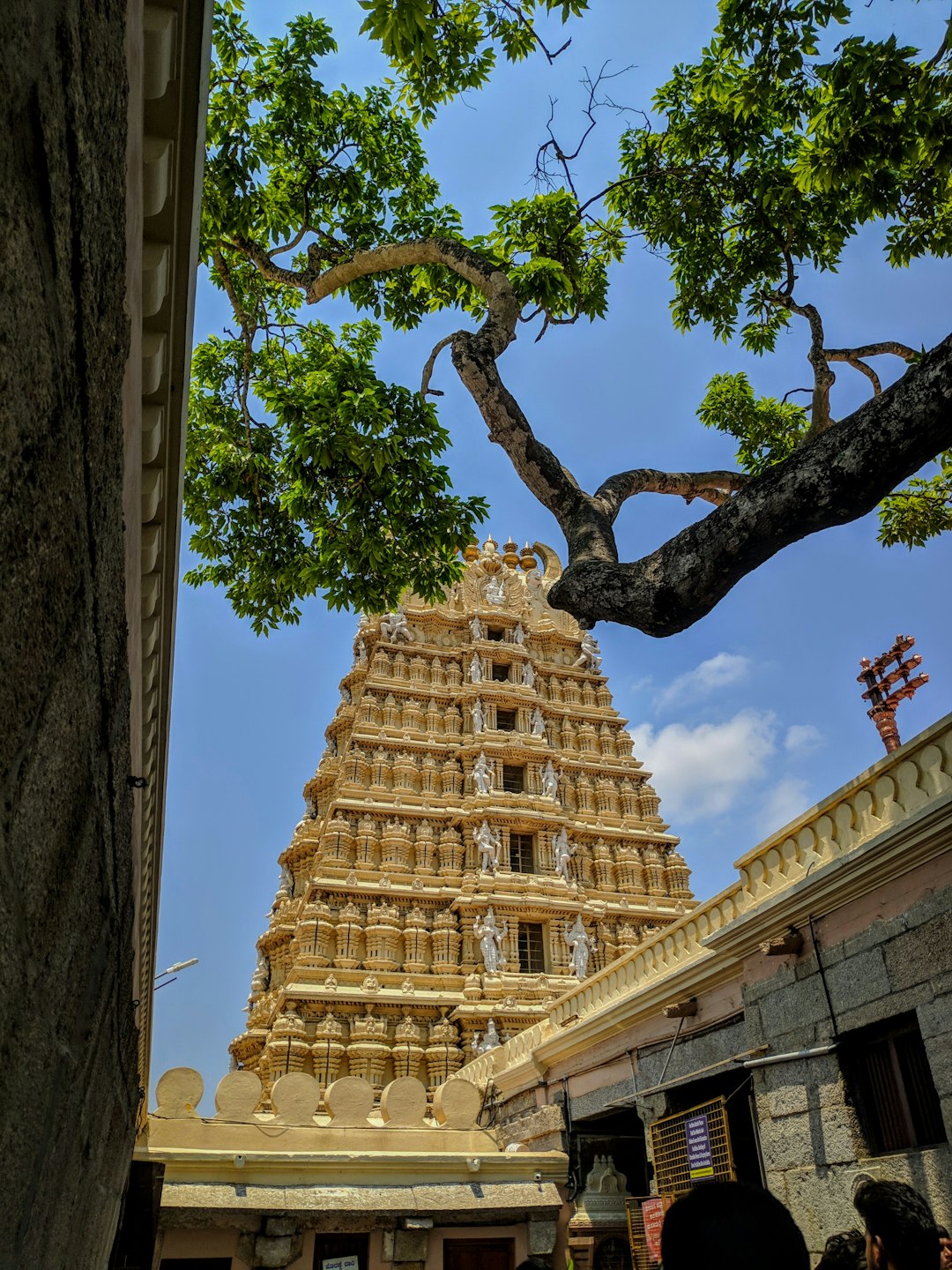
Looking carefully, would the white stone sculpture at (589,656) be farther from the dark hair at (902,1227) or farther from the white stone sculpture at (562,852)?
the dark hair at (902,1227)

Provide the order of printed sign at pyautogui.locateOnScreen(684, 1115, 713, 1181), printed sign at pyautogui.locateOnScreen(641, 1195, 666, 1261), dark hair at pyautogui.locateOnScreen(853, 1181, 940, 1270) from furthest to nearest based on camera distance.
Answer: printed sign at pyautogui.locateOnScreen(641, 1195, 666, 1261) < printed sign at pyautogui.locateOnScreen(684, 1115, 713, 1181) < dark hair at pyautogui.locateOnScreen(853, 1181, 940, 1270)

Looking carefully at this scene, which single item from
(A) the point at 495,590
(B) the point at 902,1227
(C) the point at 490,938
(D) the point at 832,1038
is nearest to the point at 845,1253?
(B) the point at 902,1227

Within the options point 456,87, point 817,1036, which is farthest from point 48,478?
point 817,1036

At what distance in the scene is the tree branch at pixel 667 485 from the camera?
18.2ft

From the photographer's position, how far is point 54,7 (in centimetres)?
108

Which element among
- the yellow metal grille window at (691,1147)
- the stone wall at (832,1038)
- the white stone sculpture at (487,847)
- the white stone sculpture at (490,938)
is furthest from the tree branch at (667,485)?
the white stone sculpture at (487,847)

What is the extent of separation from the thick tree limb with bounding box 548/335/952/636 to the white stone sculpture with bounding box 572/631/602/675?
2465 cm

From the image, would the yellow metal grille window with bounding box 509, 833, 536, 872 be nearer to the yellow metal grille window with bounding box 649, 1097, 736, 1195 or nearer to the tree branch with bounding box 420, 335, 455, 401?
the yellow metal grille window with bounding box 649, 1097, 736, 1195

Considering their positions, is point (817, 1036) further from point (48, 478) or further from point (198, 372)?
point (198, 372)

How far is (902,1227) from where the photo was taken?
3092mm

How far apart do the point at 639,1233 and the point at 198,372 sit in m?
9.98

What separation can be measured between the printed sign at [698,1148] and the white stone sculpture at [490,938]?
12.0 metres

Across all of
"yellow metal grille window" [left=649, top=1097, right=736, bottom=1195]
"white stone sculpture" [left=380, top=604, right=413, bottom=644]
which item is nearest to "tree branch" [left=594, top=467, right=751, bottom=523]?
"yellow metal grille window" [left=649, top=1097, right=736, bottom=1195]

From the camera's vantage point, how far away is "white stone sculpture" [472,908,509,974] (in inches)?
794
